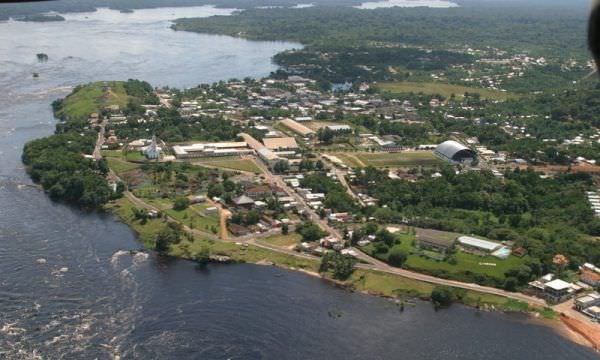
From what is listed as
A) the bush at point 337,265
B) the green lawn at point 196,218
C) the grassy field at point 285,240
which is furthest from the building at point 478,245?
the green lawn at point 196,218

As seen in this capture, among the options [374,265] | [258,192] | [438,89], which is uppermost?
[258,192]

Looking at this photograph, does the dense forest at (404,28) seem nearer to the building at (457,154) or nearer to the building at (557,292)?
the building at (457,154)

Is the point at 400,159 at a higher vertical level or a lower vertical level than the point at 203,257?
lower

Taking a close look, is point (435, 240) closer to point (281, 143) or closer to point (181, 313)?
point (181, 313)

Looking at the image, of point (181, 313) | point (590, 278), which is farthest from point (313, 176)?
point (181, 313)

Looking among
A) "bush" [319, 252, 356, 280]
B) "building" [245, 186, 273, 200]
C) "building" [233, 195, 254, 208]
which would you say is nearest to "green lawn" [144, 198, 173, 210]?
"building" [233, 195, 254, 208]

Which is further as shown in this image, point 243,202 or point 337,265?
point 243,202

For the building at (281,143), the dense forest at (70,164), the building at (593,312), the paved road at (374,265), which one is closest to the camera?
the building at (593,312)

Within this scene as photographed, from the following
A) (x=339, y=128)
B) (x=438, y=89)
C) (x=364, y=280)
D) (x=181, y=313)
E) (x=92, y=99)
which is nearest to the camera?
(x=181, y=313)
